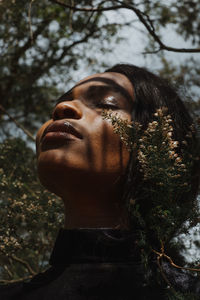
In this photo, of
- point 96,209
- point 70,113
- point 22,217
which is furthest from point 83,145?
point 22,217

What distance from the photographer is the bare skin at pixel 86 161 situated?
171cm

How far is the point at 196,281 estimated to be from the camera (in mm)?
1625

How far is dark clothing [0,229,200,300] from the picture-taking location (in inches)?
61.7

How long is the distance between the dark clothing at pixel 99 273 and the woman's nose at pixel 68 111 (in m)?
0.49

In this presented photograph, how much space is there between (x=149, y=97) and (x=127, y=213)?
560 millimetres

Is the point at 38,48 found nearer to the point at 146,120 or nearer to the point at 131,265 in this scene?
the point at 146,120

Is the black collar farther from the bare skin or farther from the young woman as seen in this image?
the bare skin

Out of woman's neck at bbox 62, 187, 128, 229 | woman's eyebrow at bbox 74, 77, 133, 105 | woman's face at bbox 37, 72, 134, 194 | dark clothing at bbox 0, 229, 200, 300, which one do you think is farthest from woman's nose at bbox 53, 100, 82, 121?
dark clothing at bbox 0, 229, 200, 300

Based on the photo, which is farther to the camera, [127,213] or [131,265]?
[127,213]

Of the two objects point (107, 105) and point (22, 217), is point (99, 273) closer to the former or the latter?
point (107, 105)

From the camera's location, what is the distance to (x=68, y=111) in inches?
71.2

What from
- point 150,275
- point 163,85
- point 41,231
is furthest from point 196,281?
point 41,231

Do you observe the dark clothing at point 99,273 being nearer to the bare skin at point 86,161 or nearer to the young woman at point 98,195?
the young woman at point 98,195

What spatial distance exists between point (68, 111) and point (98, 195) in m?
0.39
